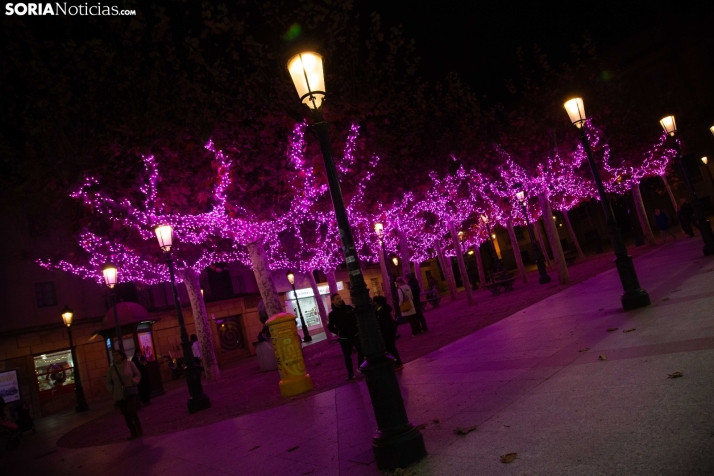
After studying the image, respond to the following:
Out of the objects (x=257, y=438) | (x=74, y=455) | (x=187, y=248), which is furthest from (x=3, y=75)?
(x=257, y=438)

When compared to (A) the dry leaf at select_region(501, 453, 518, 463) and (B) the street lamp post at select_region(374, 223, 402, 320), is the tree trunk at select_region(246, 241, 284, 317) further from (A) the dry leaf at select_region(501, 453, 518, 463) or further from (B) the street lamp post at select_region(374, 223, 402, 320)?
(A) the dry leaf at select_region(501, 453, 518, 463)

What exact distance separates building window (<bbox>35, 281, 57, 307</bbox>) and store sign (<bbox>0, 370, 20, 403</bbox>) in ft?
10.6

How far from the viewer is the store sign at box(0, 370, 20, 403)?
19.2 m

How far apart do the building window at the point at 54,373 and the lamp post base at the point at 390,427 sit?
22.5 metres

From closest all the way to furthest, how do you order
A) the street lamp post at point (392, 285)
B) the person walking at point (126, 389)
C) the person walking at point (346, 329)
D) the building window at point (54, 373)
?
the person walking at point (126, 389) < the person walking at point (346, 329) < the street lamp post at point (392, 285) < the building window at point (54, 373)

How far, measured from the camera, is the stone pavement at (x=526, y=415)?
3.21m

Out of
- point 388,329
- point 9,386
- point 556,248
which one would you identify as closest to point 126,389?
point 388,329

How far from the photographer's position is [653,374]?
4.31 meters

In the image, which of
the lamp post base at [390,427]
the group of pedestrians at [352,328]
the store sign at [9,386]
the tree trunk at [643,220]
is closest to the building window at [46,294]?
the store sign at [9,386]

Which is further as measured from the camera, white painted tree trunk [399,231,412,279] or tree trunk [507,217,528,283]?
tree trunk [507,217,528,283]

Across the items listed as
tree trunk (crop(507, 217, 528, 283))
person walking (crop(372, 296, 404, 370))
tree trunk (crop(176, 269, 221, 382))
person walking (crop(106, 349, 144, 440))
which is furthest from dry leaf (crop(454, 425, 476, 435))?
tree trunk (crop(507, 217, 528, 283))

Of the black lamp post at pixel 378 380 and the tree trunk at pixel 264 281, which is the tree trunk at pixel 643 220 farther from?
the black lamp post at pixel 378 380

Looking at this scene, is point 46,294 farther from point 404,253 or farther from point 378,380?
point 378,380

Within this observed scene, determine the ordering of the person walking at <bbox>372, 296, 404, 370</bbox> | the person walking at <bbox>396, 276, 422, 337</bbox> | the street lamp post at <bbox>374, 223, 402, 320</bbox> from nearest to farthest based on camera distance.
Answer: the person walking at <bbox>372, 296, 404, 370</bbox>, the person walking at <bbox>396, 276, 422, 337</bbox>, the street lamp post at <bbox>374, 223, 402, 320</bbox>
